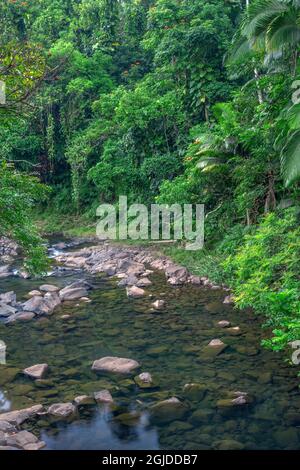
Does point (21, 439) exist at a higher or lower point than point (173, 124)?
lower

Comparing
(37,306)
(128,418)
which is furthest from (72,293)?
(128,418)

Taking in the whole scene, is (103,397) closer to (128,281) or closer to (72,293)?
(72,293)

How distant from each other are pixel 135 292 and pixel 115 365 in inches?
194

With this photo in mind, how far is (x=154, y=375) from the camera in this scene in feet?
26.9

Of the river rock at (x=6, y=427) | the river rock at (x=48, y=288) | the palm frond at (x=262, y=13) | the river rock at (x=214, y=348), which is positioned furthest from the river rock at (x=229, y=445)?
the palm frond at (x=262, y=13)

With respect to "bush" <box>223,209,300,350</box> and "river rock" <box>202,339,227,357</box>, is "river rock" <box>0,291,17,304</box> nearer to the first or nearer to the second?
"river rock" <box>202,339,227,357</box>

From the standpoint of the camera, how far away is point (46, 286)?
14.5 meters

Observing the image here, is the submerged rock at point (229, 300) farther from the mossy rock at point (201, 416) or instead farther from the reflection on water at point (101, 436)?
the reflection on water at point (101, 436)

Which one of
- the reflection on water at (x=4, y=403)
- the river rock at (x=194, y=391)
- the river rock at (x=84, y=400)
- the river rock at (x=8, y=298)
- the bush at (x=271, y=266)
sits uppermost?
the bush at (x=271, y=266)

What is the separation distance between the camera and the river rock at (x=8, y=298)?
41.8 feet

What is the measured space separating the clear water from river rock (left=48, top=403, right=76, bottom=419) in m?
0.14

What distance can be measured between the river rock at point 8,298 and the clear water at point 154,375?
1.68 meters
